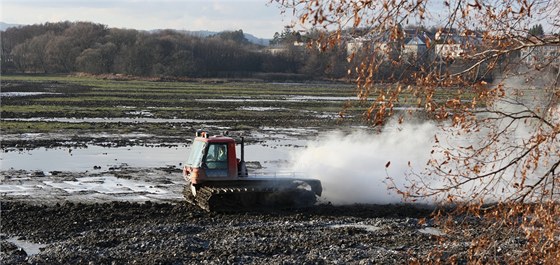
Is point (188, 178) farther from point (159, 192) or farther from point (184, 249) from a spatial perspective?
point (184, 249)

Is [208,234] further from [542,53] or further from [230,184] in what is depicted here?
[542,53]

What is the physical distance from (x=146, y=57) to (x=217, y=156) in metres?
114

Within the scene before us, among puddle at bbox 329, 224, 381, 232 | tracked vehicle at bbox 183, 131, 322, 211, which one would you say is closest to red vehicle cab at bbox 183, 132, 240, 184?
tracked vehicle at bbox 183, 131, 322, 211

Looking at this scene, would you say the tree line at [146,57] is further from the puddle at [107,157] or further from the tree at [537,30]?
the tree at [537,30]

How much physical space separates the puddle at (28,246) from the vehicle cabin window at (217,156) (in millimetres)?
6662

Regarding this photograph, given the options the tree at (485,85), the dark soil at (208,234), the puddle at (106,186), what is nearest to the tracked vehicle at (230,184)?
the dark soil at (208,234)

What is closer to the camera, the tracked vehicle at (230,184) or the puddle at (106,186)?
the tracked vehicle at (230,184)

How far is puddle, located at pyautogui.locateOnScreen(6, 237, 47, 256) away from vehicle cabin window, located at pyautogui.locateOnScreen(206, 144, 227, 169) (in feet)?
21.9

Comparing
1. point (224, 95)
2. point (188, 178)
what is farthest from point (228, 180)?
point (224, 95)

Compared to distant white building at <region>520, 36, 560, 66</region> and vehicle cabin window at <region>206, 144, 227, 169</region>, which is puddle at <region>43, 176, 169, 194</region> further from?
distant white building at <region>520, 36, 560, 66</region>

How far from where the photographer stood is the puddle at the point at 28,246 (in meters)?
19.9

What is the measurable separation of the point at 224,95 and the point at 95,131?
42156 millimetres

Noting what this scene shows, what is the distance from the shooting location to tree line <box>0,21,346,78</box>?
136375mm

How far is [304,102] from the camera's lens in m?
79.9
